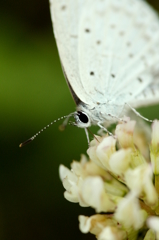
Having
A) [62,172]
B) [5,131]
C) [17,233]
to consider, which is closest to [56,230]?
[17,233]

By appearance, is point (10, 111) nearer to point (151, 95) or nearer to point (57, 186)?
point (57, 186)

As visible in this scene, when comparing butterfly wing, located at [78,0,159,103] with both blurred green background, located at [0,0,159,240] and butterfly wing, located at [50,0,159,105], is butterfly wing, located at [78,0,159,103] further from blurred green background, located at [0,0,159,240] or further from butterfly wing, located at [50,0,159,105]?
blurred green background, located at [0,0,159,240]

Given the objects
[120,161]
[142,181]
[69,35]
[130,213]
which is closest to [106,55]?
[69,35]

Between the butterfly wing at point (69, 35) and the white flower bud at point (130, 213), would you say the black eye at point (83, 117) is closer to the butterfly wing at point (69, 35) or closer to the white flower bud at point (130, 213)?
the butterfly wing at point (69, 35)

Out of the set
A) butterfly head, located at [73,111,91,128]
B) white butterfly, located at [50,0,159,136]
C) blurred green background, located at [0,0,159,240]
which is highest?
white butterfly, located at [50,0,159,136]

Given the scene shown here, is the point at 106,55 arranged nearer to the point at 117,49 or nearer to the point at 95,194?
the point at 117,49

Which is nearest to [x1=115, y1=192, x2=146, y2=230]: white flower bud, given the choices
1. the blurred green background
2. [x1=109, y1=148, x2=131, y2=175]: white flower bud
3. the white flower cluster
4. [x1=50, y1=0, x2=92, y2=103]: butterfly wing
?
the white flower cluster
